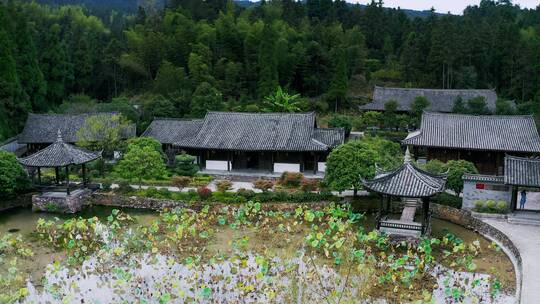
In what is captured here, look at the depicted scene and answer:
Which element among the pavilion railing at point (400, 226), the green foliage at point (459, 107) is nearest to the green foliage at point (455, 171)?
the pavilion railing at point (400, 226)

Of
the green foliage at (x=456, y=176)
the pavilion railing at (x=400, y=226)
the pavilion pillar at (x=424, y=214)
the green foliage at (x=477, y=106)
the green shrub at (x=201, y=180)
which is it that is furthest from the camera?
the green foliage at (x=477, y=106)

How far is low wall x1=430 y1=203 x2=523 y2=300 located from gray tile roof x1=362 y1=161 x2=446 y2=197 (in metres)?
3.27

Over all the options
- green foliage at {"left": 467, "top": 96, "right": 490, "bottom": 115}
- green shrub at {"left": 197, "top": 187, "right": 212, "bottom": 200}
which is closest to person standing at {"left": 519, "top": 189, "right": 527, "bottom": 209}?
green shrub at {"left": 197, "top": 187, "right": 212, "bottom": 200}

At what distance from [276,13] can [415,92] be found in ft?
86.1

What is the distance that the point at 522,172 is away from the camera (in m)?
25.1

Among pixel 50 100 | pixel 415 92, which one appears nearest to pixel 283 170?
pixel 415 92

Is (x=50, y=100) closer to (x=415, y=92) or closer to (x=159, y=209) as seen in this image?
(x=159, y=209)

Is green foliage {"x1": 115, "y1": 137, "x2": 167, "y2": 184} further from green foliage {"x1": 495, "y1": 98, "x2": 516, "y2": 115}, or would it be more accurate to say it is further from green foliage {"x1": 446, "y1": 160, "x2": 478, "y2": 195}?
green foliage {"x1": 495, "y1": 98, "x2": 516, "y2": 115}

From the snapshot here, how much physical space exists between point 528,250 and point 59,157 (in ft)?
75.9

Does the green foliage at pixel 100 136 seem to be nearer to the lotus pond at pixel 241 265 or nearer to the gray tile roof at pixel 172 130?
the gray tile roof at pixel 172 130

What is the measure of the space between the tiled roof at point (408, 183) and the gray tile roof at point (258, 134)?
10.2 m

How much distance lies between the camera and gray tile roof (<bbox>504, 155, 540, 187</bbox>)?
80.1 ft

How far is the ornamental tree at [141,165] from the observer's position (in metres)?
29.8

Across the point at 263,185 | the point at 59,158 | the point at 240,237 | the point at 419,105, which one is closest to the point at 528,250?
the point at 240,237
